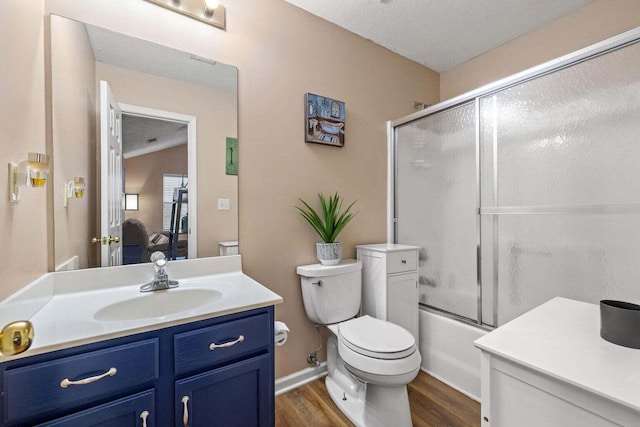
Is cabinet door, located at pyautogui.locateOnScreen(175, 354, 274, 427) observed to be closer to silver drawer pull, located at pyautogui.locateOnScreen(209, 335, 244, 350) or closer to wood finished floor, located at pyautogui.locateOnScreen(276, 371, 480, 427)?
silver drawer pull, located at pyautogui.locateOnScreen(209, 335, 244, 350)

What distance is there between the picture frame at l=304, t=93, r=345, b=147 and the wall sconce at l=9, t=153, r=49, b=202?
1.29 meters

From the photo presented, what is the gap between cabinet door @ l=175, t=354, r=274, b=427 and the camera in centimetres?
94

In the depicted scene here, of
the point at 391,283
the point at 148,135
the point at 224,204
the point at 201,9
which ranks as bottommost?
the point at 391,283

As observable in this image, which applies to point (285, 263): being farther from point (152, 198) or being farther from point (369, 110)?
point (369, 110)

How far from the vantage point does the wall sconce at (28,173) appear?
869 mm

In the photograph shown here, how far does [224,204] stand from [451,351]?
1708 millimetres

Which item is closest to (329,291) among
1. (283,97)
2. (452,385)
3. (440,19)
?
(452,385)

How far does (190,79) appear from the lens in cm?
148

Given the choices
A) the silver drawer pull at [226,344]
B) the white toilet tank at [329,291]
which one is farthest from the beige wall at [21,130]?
the white toilet tank at [329,291]

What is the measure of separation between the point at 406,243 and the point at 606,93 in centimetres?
138

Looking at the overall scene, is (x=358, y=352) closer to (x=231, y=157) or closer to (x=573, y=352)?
(x=573, y=352)

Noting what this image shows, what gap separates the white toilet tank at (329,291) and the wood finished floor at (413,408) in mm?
433

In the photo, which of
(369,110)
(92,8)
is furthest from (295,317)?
(92,8)

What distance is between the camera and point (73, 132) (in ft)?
4.05
